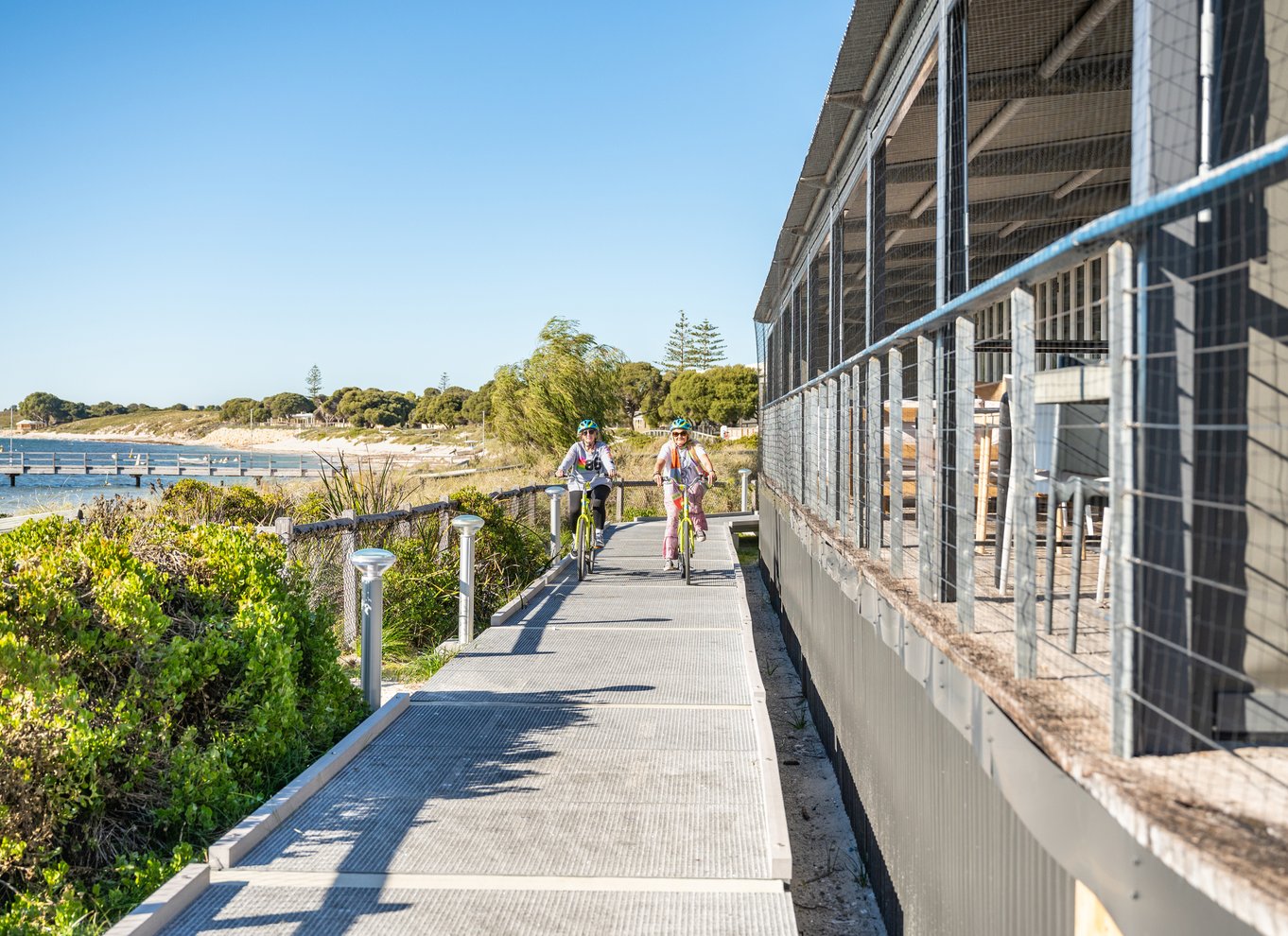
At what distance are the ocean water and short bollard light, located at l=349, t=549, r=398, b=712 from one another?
159 inches

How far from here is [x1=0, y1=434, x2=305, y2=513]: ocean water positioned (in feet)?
74.6

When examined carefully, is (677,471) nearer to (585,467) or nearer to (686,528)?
(686,528)

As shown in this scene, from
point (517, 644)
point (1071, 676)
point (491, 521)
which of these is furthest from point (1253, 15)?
point (491, 521)

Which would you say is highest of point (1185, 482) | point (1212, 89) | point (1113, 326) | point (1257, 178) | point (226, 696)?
point (1212, 89)

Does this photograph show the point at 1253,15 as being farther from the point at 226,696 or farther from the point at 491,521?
the point at 491,521

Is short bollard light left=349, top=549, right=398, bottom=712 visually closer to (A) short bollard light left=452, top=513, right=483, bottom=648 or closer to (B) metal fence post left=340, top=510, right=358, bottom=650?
(A) short bollard light left=452, top=513, right=483, bottom=648

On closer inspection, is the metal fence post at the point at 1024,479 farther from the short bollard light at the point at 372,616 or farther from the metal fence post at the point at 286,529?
the metal fence post at the point at 286,529

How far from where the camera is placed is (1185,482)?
2.09 metres

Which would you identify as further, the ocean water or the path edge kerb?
the ocean water

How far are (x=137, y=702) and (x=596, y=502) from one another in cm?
721

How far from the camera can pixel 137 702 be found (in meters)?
4.36

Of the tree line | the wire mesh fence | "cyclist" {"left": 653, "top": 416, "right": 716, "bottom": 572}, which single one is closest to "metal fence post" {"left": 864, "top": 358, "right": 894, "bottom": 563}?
the wire mesh fence

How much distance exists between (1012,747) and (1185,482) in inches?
29.7

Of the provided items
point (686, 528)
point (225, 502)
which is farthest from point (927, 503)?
point (225, 502)
